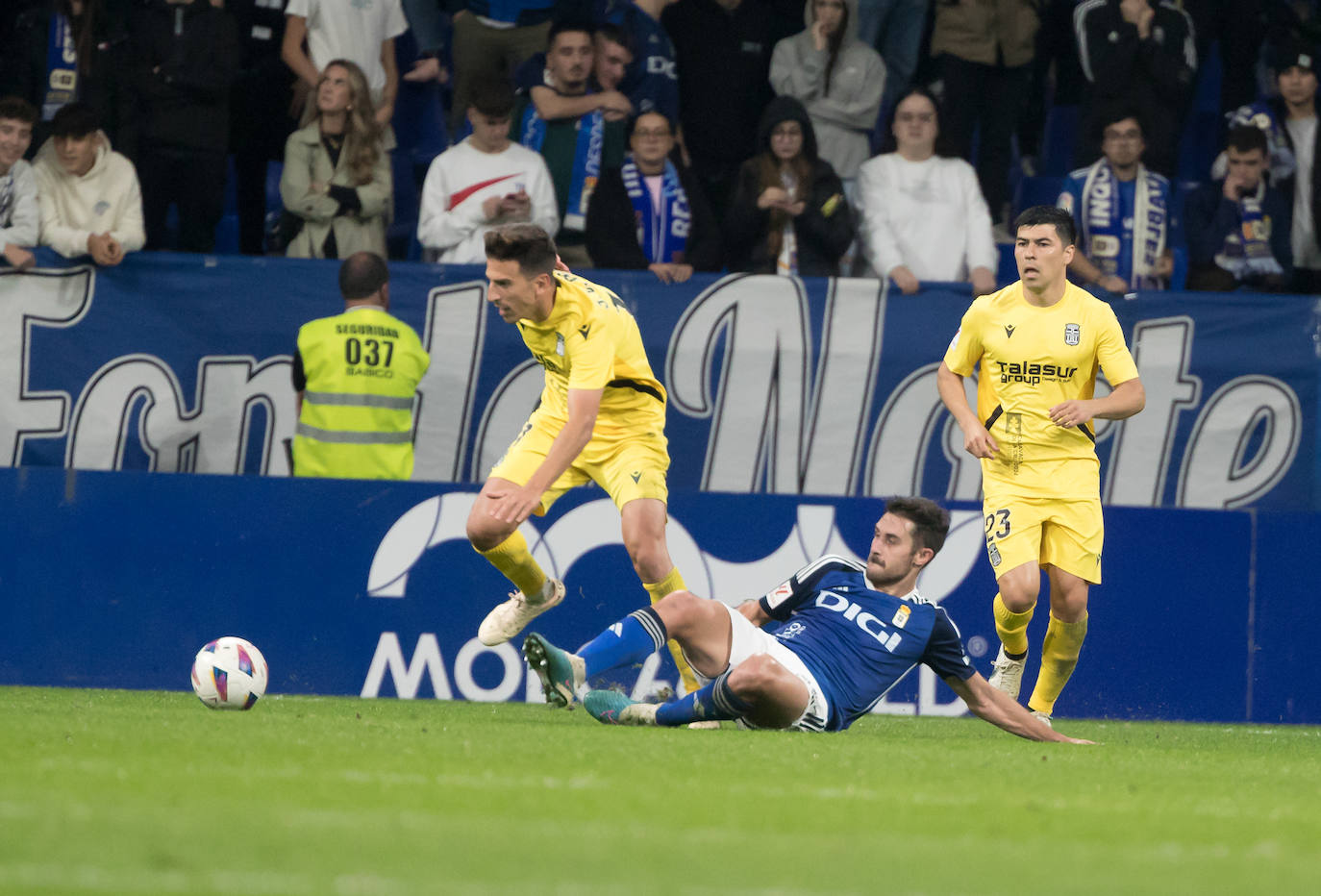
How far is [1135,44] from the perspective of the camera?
468 inches

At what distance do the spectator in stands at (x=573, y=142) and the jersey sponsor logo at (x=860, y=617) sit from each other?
4.28 metres

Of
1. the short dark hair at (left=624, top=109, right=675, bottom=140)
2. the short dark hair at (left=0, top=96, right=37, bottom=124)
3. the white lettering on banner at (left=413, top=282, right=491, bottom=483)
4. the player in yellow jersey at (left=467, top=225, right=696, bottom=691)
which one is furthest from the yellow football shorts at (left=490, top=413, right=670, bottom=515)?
the short dark hair at (left=0, top=96, right=37, bottom=124)

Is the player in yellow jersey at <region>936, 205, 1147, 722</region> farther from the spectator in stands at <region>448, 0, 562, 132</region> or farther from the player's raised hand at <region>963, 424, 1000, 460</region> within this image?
the spectator in stands at <region>448, 0, 562, 132</region>

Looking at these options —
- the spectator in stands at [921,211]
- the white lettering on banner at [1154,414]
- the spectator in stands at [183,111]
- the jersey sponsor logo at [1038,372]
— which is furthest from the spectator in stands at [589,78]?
the jersey sponsor logo at [1038,372]

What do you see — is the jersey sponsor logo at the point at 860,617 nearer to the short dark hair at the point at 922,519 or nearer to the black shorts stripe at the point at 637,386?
the short dark hair at the point at 922,519

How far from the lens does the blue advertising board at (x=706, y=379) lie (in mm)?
9742

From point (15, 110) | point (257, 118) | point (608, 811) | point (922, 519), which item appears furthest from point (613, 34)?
point (608, 811)

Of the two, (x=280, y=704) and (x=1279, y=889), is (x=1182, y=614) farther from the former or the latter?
(x=1279, y=889)

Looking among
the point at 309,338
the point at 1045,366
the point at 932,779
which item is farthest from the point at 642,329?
the point at 932,779

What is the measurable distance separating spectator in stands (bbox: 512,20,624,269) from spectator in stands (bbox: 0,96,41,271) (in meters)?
2.93

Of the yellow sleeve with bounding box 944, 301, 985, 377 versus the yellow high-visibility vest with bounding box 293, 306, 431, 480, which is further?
the yellow high-visibility vest with bounding box 293, 306, 431, 480

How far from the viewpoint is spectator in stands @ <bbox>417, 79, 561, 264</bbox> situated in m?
10.4

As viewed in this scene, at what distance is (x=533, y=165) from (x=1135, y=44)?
4269 millimetres

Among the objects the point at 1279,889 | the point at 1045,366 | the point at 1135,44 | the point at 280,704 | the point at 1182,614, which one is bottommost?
the point at 280,704
